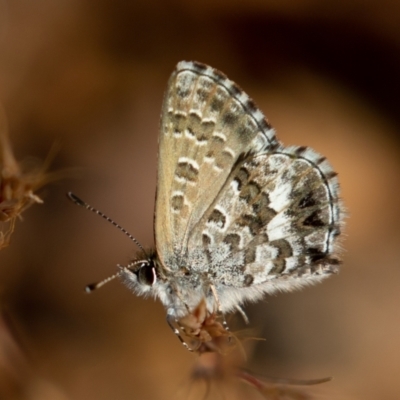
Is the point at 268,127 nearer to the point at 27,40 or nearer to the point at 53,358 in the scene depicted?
the point at 53,358

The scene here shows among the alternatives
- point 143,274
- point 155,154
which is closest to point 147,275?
point 143,274

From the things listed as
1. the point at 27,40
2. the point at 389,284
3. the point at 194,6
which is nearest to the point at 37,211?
the point at 27,40

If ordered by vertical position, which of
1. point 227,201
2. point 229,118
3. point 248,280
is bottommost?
point 248,280

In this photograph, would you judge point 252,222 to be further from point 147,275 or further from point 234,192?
point 147,275

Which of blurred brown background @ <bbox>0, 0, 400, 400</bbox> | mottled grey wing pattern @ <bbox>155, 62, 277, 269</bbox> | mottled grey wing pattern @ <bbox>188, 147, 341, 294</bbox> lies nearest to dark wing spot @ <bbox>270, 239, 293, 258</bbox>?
mottled grey wing pattern @ <bbox>188, 147, 341, 294</bbox>

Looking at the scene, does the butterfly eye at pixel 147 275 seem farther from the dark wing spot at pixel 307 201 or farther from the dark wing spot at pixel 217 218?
the dark wing spot at pixel 307 201

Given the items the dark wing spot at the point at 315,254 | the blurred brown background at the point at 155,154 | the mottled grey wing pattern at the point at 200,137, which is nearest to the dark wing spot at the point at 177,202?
the mottled grey wing pattern at the point at 200,137
